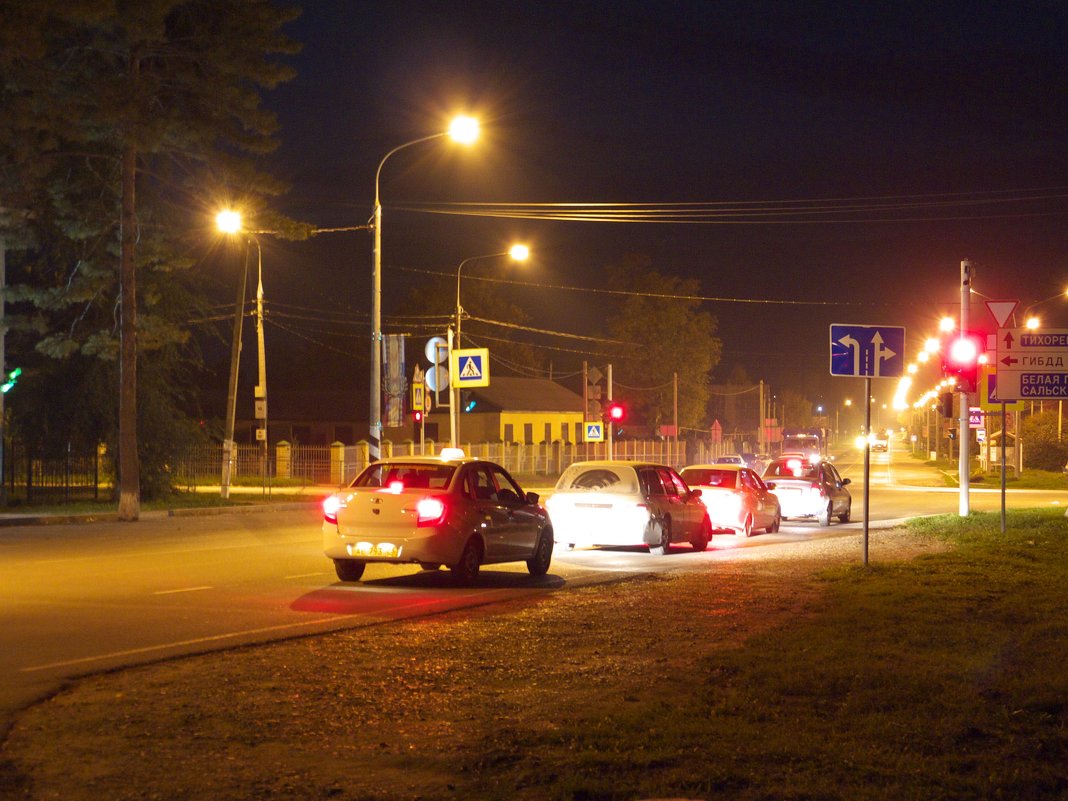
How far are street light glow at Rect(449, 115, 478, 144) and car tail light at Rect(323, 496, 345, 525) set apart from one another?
680 inches

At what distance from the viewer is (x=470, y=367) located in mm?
38562

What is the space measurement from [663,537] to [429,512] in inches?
250

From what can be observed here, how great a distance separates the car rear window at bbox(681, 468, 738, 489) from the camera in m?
26.7

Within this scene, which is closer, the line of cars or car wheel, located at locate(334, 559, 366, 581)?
the line of cars

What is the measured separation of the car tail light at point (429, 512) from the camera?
15.7 meters

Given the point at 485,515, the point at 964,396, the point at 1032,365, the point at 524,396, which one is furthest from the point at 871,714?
the point at 524,396

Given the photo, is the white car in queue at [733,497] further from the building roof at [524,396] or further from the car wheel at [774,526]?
the building roof at [524,396]

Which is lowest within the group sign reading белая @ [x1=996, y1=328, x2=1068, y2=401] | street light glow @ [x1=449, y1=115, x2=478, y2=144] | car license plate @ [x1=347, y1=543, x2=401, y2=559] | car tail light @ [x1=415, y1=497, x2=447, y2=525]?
car license plate @ [x1=347, y1=543, x2=401, y2=559]

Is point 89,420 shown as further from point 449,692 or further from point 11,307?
point 449,692

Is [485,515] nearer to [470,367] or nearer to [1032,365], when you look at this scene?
[1032,365]

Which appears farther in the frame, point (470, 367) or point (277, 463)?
point (277, 463)

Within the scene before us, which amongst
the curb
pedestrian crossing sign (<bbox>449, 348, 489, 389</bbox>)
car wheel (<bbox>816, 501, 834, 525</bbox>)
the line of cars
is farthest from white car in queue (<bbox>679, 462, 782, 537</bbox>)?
the curb

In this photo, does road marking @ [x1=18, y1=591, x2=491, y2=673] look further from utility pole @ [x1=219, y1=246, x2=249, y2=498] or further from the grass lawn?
utility pole @ [x1=219, y1=246, x2=249, y2=498]

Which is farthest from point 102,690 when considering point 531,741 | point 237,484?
point 237,484
